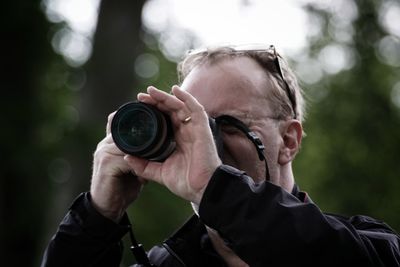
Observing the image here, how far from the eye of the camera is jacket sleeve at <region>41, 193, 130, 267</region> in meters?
2.80

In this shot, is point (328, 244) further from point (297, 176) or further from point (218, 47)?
point (297, 176)

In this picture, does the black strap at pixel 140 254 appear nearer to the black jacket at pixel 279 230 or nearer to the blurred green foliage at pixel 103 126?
the black jacket at pixel 279 230

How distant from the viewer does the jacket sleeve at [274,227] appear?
82.9 inches

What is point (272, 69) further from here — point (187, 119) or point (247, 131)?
point (187, 119)

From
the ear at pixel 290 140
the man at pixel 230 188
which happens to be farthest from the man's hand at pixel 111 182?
the ear at pixel 290 140

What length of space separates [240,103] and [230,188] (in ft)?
2.18

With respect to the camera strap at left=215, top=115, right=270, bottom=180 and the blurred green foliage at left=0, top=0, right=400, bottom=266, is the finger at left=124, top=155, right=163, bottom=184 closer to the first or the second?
the camera strap at left=215, top=115, right=270, bottom=180

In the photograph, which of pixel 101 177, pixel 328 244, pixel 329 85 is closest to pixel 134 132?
pixel 101 177

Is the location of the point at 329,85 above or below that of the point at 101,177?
below

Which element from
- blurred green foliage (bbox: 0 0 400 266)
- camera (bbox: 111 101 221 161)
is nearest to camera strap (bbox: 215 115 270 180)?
camera (bbox: 111 101 221 161)

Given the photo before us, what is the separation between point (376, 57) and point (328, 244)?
13862 millimetres

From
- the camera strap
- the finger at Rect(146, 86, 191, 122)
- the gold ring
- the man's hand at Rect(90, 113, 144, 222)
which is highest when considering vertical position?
the finger at Rect(146, 86, 191, 122)

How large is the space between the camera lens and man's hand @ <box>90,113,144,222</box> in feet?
0.91

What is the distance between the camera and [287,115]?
300cm
